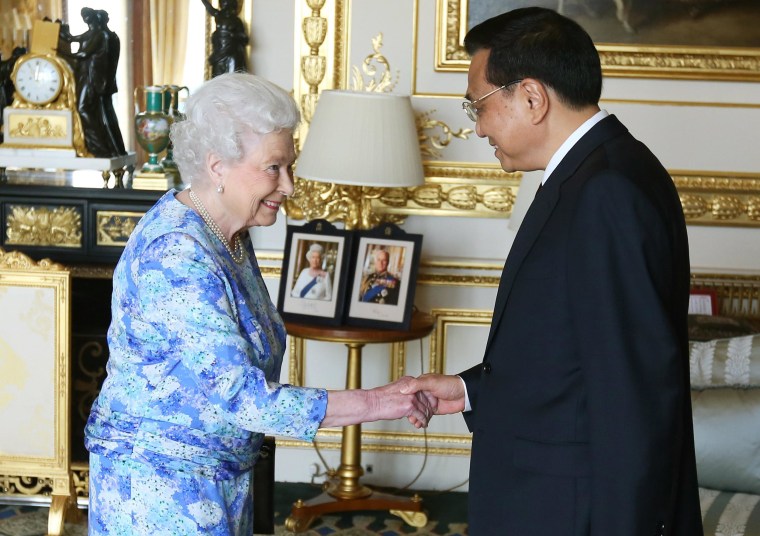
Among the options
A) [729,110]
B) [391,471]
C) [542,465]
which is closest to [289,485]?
[391,471]

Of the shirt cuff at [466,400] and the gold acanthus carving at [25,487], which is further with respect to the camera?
the gold acanthus carving at [25,487]

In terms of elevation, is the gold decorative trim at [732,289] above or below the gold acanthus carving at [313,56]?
below

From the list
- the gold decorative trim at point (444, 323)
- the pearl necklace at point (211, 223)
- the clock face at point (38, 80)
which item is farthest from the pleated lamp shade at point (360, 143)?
the pearl necklace at point (211, 223)

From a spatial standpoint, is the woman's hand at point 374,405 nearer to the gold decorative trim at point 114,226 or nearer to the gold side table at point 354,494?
the gold side table at point 354,494

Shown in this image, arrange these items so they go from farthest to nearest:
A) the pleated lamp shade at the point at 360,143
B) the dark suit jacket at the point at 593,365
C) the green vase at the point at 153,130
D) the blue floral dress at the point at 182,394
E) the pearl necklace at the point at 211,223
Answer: the green vase at the point at 153,130 < the pleated lamp shade at the point at 360,143 < the pearl necklace at the point at 211,223 < the blue floral dress at the point at 182,394 < the dark suit jacket at the point at 593,365

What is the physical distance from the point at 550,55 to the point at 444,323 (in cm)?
307

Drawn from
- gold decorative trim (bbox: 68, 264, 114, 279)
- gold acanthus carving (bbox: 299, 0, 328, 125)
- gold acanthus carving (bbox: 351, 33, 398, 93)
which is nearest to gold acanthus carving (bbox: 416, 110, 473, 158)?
gold acanthus carving (bbox: 351, 33, 398, 93)

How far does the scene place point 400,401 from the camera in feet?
7.61

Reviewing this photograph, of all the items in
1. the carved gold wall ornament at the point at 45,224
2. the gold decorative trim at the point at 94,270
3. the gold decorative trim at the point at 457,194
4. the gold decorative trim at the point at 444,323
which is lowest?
the gold decorative trim at the point at 444,323

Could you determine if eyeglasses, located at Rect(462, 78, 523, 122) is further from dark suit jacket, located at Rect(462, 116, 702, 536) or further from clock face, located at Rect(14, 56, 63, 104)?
clock face, located at Rect(14, 56, 63, 104)

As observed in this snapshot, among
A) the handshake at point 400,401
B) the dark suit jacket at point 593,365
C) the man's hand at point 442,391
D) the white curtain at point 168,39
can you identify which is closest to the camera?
the dark suit jacket at point 593,365

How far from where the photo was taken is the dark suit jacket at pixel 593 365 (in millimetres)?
1816

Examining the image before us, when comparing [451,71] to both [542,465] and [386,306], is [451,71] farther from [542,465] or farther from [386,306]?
[542,465]

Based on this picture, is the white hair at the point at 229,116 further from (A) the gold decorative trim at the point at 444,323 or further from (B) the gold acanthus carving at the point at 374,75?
(A) the gold decorative trim at the point at 444,323
